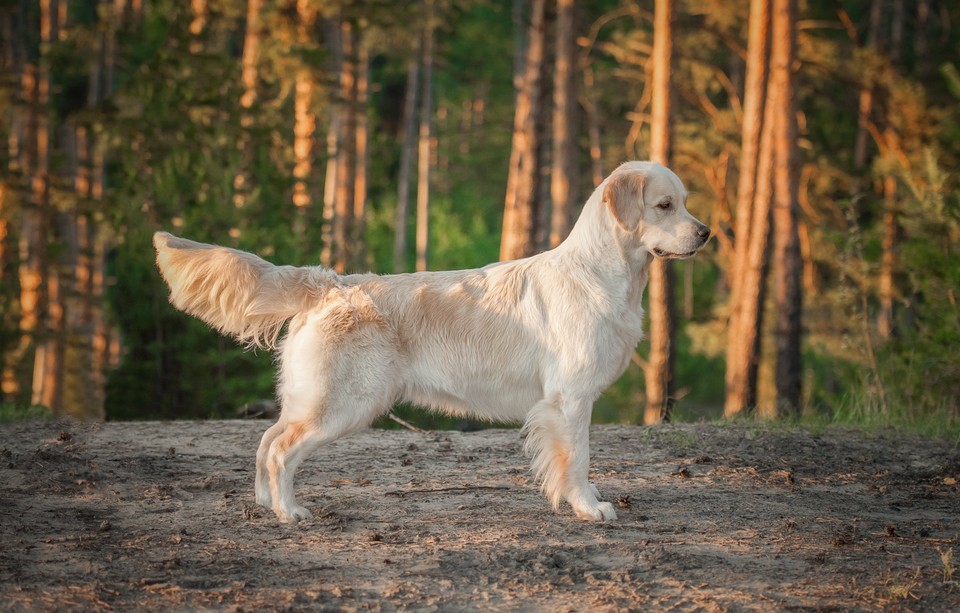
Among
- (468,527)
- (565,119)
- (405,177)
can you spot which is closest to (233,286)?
(468,527)

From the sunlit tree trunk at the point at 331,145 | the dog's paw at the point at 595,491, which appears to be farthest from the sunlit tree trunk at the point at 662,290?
the dog's paw at the point at 595,491

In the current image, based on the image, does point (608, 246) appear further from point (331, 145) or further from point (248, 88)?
point (331, 145)

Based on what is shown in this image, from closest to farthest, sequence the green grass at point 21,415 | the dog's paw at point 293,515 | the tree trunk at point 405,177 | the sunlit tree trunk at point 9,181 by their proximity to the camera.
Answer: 1. the dog's paw at point 293,515
2. the green grass at point 21,415
3. the sunlit tree trunk at point 9,181
4. the tree trunk at point 405,177

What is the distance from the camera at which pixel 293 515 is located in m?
5.74

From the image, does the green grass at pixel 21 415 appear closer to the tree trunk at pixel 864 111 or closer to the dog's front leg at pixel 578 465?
the dog's front leg at pixel 578 465

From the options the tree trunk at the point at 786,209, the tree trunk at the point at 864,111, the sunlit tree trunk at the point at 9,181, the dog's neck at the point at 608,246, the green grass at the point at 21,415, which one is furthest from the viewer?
the tree trunk at the point at 864,111

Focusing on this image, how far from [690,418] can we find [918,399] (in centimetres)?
277

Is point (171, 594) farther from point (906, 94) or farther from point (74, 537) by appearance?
point (906, 94)

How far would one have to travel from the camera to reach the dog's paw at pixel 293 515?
5.73 m

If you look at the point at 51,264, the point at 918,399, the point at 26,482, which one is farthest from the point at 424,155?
the point at 26,482

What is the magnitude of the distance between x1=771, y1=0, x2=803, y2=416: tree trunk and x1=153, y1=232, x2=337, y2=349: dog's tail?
12571 mm

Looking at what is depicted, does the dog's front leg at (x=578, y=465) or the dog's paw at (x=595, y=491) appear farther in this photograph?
the dog's paw at (x=595, y=491)

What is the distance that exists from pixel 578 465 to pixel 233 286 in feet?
7.38

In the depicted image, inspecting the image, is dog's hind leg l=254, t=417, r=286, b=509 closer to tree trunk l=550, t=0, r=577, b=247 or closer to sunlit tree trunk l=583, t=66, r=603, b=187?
tree trunk l=550, t=0, r=577, b=247
